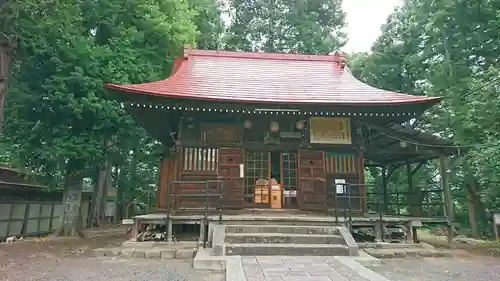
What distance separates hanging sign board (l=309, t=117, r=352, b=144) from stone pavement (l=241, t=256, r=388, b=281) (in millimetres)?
4227

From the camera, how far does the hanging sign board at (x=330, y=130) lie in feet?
32.2

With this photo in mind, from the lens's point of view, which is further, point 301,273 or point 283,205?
point 283,205

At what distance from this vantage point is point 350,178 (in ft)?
31.8

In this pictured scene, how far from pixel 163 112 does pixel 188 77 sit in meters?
1.74

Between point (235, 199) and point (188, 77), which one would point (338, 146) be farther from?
point (188, 77)

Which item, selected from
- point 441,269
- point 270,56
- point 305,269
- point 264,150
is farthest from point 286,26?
point 305,269

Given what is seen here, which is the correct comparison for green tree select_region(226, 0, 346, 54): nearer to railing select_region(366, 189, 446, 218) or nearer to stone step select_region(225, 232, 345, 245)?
railing select_region(366, 189, 446, 218)

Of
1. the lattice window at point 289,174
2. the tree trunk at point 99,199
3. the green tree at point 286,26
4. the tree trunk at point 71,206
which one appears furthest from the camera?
the green tree at point 286,26

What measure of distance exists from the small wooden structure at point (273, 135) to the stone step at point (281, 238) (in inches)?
73.7

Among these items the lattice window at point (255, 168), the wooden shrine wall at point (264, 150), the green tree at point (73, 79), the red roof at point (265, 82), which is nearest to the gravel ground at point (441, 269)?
the wooden shrine wall at point (264, 150)

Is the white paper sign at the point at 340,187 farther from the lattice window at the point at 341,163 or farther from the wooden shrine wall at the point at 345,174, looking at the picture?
the lattice window at the point at 341,163

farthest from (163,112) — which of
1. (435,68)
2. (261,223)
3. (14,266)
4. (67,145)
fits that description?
(435,68)

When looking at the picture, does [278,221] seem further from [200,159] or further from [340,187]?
[200,159]

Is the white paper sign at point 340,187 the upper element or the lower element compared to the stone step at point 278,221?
upper
